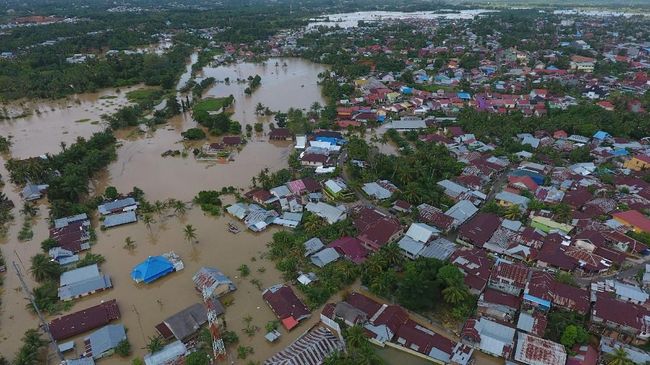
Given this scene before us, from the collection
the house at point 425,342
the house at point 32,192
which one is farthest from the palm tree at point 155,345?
the house at point 32,192

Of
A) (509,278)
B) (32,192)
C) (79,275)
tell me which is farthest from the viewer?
(32,192)

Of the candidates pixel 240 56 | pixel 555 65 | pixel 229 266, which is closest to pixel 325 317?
pixel 229 266

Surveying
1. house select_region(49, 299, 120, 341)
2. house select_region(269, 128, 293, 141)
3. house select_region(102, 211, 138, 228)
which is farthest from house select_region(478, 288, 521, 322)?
house select_region(269, 128, 293, 141)

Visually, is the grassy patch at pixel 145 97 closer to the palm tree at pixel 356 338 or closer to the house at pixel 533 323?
the palm tree at pixel 356 338

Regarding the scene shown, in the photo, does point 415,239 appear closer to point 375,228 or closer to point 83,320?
point 375,228

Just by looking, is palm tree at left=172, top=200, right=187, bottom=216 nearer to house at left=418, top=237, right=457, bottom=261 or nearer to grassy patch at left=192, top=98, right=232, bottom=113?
house at left=418, top=237, right=457, bottom=261

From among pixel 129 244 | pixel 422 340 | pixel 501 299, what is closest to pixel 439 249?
pixel 501 299

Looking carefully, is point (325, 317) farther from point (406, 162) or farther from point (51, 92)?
point (51, 92)
